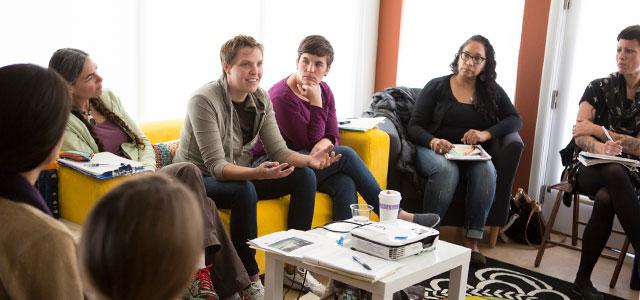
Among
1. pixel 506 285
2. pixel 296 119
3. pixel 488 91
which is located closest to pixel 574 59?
pixel 488 91

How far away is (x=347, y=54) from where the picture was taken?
15.5 feet

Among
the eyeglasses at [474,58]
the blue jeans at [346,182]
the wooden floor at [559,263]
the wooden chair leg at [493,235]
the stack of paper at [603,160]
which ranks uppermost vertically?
the eyeglasses at [474,58]

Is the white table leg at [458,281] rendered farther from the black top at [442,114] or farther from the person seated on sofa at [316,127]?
the black top at [442,114]

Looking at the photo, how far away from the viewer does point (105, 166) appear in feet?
7.63

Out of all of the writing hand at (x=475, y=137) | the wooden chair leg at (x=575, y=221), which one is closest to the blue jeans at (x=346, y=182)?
the writing hand at (x=475, y=137)

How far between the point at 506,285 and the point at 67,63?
2.22 m

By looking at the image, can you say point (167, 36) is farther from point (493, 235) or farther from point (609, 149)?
point (609, 149)

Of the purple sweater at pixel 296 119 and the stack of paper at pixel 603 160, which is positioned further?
the purple sweater at pixel 296 119

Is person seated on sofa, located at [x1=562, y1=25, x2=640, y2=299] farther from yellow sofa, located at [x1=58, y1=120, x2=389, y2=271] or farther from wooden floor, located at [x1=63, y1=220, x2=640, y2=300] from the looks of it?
yellow sofa, located at [x1=58, y1=120, x2=389, y2=271]

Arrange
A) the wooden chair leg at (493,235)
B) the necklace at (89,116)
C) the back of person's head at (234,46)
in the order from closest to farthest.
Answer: the necklace at (89,116)
the back of person's head at (234,46)
the wooden chair leg at (493,235)

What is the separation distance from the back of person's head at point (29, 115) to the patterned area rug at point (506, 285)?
201cm

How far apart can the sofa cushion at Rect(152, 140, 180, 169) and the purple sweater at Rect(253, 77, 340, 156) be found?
0.40 meters

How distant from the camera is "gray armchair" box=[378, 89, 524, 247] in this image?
3523 mm

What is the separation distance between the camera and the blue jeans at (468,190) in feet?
11.2
